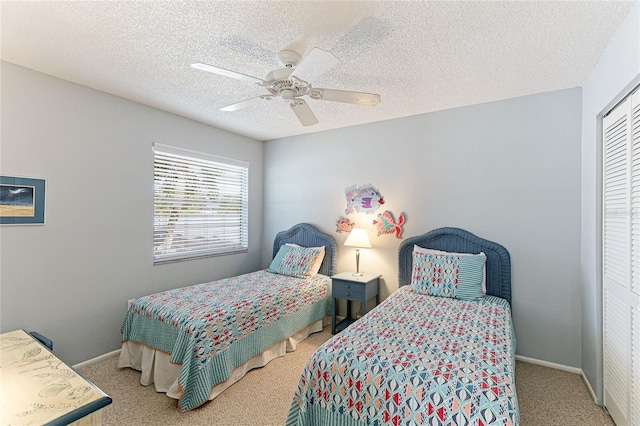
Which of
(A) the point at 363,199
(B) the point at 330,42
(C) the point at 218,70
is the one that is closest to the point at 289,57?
(B) the point at 330,42

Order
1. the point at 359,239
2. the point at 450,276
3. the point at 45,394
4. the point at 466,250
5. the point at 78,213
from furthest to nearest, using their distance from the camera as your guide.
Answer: the point at 359,239 → the point at 466,250 → the point at 450,276 → the point at 78,213 → the point at 45,394

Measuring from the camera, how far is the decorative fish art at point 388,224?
11.7 ft

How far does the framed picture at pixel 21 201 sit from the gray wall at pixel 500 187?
295cm

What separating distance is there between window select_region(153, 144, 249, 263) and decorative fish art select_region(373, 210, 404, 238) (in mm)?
2053

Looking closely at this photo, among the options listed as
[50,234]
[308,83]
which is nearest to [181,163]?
[50,234]

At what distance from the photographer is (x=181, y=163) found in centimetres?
366

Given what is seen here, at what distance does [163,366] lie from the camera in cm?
242

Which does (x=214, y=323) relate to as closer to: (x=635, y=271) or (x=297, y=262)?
(x=297, y=262)

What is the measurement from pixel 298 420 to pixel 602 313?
7.73 ft

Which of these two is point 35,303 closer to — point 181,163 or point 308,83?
point 181,163

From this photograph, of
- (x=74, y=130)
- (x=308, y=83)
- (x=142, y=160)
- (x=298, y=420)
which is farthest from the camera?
(x=142, y=160)

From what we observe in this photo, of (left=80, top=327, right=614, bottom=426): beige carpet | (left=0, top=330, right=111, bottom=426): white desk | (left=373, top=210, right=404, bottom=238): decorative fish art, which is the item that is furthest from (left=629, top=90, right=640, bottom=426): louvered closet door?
(left=0, top=330, right=111, bottom=426): white desk

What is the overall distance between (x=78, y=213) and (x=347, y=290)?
2779mm

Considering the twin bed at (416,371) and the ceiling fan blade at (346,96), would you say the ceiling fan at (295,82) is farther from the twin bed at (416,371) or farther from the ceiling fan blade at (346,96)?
the twin bed at (416,371)
